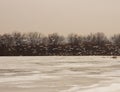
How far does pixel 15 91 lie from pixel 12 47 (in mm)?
87339

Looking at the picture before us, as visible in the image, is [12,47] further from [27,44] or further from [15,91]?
[15,91]

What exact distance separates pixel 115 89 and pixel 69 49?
304 ft

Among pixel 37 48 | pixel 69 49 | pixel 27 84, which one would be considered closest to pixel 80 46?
pixel 69 49

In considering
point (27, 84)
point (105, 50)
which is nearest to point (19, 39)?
point (105, 50)

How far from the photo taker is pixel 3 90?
528 inches

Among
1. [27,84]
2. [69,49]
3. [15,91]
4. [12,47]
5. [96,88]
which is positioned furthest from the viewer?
[69,49]

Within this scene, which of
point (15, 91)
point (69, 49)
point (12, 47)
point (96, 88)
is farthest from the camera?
point (69, 49)

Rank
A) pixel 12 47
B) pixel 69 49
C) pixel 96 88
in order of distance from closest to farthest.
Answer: pixel 96 88
pixel 12 47
pixel 69 49

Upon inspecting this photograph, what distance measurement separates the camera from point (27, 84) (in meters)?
15.6

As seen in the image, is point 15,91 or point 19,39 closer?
point 15,91

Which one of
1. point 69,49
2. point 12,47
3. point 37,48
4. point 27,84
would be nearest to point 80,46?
point 69,49

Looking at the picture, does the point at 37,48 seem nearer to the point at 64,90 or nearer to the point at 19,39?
the point at 19,39

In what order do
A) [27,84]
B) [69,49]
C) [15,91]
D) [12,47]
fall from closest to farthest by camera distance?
[15,91] < [27,84] < [12,47] < [69,49]

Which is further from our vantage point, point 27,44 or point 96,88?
point 27,44
